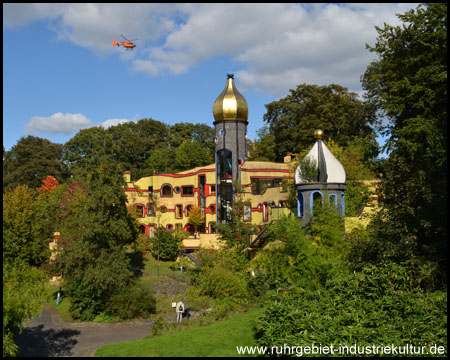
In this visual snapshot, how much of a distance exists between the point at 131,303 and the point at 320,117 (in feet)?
97.9

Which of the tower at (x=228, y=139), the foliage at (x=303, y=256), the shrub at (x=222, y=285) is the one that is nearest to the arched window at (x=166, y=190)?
the tower at (x=228, y=139)

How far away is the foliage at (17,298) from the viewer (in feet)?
36.7

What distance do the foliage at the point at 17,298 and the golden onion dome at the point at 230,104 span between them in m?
22.7

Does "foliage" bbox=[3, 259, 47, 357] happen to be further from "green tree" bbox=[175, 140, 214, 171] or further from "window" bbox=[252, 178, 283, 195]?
"green tree" bbox=[175, 140, 214, 171]

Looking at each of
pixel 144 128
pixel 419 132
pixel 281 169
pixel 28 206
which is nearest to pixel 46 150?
pixel 144 128

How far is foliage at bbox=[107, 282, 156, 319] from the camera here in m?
20.6

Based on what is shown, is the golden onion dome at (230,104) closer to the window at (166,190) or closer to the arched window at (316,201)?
the window at (166,190)

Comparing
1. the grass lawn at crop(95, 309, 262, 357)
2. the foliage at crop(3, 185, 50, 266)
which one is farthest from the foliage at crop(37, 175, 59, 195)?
the grass lawn at crop(95, 309, 262, 357)

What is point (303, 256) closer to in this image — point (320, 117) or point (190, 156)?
point (320, 117)

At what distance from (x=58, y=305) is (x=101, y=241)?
17.8 ft

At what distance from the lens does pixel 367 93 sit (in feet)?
137

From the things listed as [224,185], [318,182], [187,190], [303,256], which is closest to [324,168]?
[318,182]

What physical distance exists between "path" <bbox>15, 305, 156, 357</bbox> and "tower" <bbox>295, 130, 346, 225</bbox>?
33.7ft

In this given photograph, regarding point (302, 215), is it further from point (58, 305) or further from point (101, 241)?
point (58, 305)
